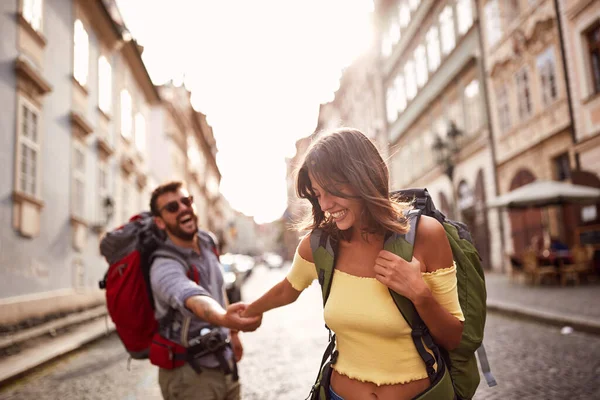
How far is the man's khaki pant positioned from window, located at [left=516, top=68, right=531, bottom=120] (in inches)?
706

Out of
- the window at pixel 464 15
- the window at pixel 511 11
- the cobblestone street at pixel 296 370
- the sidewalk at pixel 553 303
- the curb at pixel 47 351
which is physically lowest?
the cobblestone street at pixel 296 370

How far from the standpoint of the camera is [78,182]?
49.3 ft

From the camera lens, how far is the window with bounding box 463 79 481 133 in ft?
73.8

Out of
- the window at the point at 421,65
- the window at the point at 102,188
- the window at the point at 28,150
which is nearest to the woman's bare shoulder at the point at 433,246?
the window at the point at 28,150

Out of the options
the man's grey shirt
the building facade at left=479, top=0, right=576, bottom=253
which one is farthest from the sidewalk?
the man's grey shirt

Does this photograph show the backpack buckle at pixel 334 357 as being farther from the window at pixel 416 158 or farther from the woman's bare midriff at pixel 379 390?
the window at pixel 416 158

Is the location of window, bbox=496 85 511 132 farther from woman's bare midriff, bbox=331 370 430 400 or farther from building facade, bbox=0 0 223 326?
woman's bare midriff, bbox=331 370 430 400

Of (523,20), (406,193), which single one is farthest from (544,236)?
(406,193)

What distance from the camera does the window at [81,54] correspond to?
15094 mm

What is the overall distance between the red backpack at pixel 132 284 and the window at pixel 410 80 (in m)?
29.1

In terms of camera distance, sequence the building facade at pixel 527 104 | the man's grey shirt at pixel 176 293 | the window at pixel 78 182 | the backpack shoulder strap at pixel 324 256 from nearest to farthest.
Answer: the backpack shoulder strap at pixel 324 256 → the man's grey shirt at pixel 176 293 → the window at pixel 78 182 → the building facade at pixel 527 104

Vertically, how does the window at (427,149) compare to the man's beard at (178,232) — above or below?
above

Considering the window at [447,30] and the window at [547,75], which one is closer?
→ the window at [547,75]

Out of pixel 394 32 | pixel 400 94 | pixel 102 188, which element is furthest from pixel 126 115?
pixel 394 32
